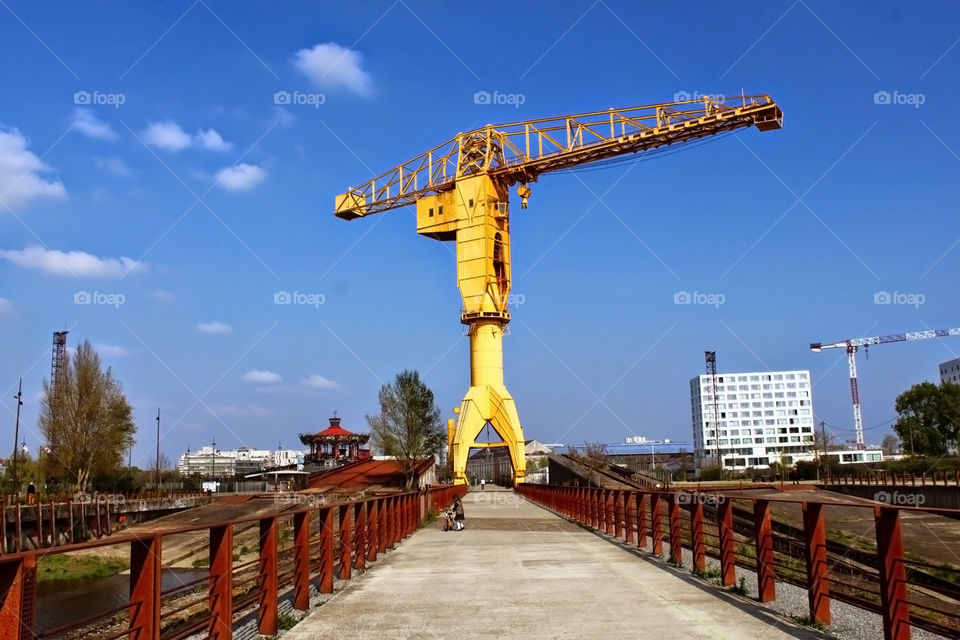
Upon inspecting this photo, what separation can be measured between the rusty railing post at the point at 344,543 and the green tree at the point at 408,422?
50.2 metres

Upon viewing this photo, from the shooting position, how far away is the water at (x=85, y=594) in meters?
22.8

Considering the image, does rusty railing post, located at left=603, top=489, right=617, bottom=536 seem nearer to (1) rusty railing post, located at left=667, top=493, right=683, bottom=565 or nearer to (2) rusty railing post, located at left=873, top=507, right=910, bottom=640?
(1) rusty railing post, located at left=667, top=493, right=683, bottom=565

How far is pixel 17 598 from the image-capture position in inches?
158

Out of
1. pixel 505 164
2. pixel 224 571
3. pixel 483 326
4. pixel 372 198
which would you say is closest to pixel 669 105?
pixel 505 164

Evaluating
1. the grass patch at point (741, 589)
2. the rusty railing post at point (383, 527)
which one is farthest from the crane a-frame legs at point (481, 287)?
the grass patch at point (741, 589)

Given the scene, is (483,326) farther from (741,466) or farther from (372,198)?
(741,466)

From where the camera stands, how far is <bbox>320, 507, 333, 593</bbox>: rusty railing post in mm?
9797

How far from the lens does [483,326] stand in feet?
142

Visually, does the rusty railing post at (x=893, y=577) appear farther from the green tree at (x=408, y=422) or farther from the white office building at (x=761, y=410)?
the white office building at (x=761, y=410)

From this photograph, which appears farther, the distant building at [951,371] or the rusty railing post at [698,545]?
the distant building at [951,371]

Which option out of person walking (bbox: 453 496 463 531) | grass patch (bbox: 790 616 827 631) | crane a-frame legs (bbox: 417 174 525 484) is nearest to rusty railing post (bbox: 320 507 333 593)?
grass patch (bbox: 790 616 827 631)

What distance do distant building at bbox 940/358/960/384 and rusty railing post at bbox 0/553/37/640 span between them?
6310 inches

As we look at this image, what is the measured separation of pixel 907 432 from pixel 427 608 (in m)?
91.9

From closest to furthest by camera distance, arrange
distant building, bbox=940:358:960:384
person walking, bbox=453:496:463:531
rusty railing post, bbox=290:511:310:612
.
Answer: rusty railing post, bbox=290:511:310:612, person walking, bbox=453:496:463:531, distant building, bbox=940:358:960:384
